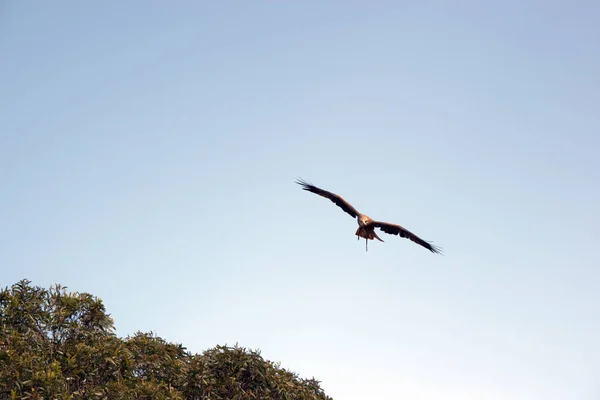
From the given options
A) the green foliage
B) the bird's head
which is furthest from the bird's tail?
the green foliage

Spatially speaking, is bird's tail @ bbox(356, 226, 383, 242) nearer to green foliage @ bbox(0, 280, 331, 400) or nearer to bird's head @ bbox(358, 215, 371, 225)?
bird's head @ bbox(358, 215, 371, 225)

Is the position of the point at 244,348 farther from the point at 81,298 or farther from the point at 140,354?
the point at 81,298

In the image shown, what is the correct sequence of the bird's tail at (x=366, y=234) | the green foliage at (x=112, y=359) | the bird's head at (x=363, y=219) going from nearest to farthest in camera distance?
the green foliage at (x=112, y=359) → the bird's tail at (x=366, y=234) → the bird's head at (x=363, y=219)

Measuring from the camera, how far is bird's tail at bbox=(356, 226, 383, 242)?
1135 inches

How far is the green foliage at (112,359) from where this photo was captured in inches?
992

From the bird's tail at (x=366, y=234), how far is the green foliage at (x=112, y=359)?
6038 mm

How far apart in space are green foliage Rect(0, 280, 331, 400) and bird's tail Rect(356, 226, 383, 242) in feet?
19.8

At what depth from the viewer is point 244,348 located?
2712 centimetres

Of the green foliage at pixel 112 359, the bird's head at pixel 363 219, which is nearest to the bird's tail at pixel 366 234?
the bird's head at pixel 363 219

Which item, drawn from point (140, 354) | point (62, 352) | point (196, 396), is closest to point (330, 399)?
point (196, 396)

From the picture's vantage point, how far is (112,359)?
2616 cm

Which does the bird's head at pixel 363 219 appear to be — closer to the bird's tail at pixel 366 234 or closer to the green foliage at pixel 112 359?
the bird's tail at pixel 366 234

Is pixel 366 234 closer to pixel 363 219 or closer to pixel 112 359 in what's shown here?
pixel 363 219

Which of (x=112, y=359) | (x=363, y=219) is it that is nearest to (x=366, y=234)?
(x=363, y=219)
